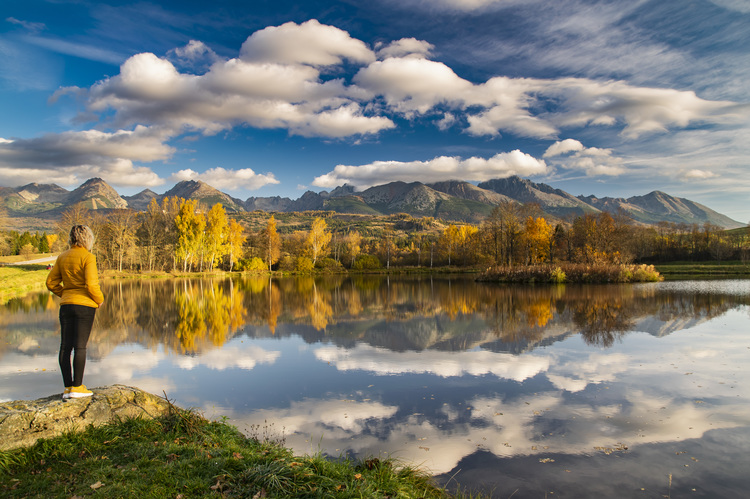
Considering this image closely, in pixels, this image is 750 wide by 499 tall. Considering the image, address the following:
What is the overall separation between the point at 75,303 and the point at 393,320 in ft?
47.6

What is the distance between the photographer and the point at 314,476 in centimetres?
421

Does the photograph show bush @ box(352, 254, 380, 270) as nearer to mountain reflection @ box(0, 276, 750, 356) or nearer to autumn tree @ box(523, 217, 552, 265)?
autumn tree @ box(523, 217, 552, 265)

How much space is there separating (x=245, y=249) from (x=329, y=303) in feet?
198

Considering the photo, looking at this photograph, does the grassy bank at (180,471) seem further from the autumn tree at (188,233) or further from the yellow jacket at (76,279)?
the autumn tree at (188,233)

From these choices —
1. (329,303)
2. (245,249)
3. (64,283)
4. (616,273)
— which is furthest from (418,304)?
(245,249)

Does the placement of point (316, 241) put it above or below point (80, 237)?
above

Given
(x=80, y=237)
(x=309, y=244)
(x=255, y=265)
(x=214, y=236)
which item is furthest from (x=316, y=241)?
(x=80, y=237)

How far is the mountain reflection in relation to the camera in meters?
14.3

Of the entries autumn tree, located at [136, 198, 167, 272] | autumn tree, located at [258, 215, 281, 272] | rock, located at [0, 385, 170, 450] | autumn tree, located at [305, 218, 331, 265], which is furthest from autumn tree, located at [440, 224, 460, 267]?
rock, located at [0, 385, 170, 450]

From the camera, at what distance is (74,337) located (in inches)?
231

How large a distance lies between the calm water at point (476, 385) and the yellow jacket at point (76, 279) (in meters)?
3.06

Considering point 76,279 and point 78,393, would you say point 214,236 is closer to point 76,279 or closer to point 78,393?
point 76,279

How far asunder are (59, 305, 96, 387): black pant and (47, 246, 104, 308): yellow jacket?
12 cm

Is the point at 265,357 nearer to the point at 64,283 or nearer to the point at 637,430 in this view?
the point at 64,283
